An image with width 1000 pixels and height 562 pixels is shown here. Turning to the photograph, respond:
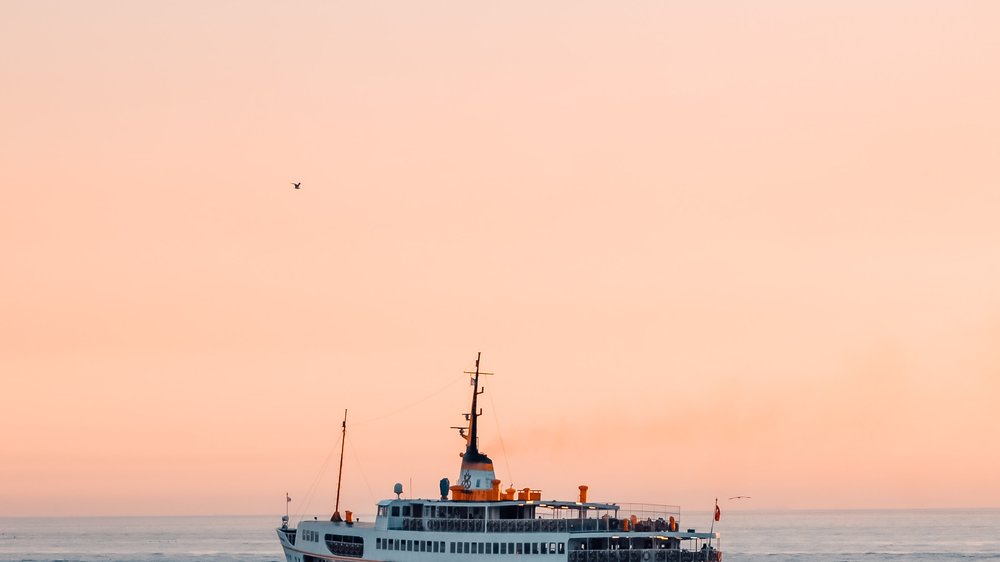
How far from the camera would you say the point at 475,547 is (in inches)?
3580

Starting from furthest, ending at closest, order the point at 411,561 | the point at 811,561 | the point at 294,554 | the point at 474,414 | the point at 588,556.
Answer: the point at 811,561 → the point at 294,554 → the point at 474,414 → the point at 411,561 → the point at 588,556

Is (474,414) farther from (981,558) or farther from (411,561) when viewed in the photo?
(981,558)

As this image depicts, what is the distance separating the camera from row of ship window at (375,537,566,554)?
88688 mm

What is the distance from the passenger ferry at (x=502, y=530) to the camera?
88.7 m

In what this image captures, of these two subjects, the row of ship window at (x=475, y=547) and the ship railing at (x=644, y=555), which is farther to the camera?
the row of ship window at (x=475, y=547)

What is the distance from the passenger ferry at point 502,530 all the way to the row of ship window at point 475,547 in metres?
0.06

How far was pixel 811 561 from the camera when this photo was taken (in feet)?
584

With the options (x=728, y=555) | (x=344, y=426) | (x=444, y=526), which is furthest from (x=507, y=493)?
(x=728, y=555)

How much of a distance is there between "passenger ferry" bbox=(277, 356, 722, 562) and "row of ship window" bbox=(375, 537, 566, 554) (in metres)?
0.06

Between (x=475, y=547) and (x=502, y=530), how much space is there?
214cm

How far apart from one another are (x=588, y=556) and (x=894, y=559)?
104225mm

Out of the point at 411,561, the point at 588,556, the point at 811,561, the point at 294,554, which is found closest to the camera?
the point at 588,556

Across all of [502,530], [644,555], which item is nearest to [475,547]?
[502,530]

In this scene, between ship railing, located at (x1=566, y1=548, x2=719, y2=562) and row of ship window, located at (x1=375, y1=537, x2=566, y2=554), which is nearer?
ship railing, located at (x1=566, y1=548, x2=719, y2=562)
